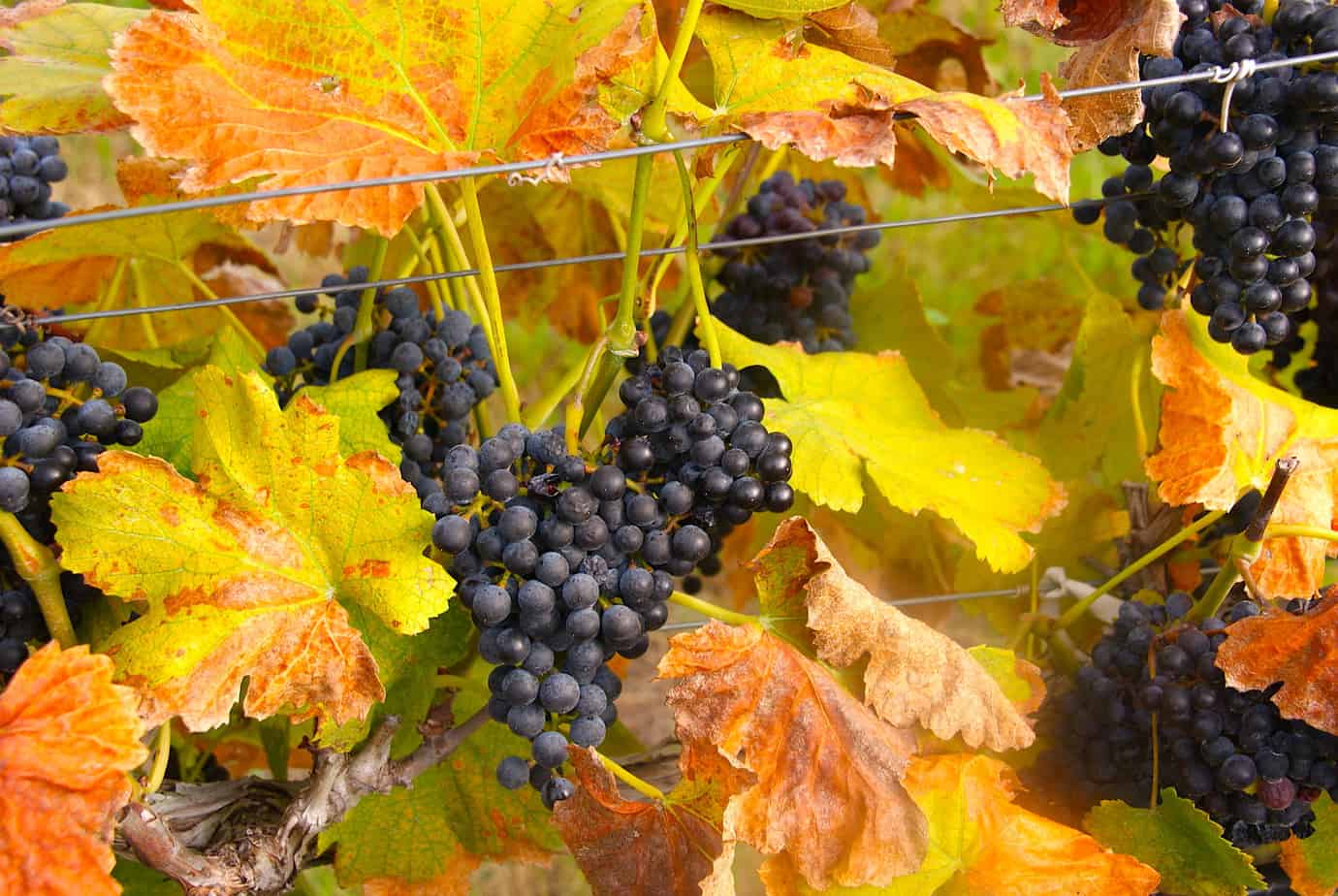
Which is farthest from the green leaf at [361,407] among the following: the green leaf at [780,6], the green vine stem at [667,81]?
the green leaf at [780,6]

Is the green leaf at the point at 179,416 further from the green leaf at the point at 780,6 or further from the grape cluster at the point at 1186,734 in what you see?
the grape cluster at the point at 1186,734

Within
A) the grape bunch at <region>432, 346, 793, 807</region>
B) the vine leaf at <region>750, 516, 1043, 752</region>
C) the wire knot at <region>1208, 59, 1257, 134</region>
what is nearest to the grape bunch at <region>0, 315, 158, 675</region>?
the grape bunch at <region>432, 346, 793, 807</region>

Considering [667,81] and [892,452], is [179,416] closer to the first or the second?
[667,81]

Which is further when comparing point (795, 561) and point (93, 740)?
point (795, 561)

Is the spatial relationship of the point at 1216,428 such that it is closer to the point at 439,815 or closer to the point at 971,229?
the point at 439,815

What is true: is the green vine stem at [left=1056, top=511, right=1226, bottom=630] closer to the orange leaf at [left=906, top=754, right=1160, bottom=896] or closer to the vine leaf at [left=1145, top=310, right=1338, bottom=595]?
the vine leaf at [left=1145, top=310, right=1338, bottom=595]

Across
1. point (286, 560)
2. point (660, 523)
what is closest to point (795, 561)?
point (660, 523)

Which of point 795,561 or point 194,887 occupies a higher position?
point 795,561

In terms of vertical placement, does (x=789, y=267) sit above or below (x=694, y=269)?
below

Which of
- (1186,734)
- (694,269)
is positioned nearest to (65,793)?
(694,269)
